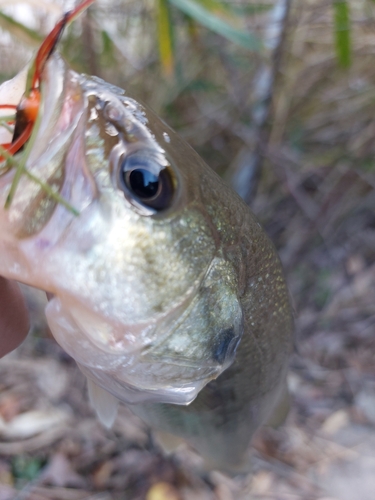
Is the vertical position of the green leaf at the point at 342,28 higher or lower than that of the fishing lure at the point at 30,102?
lower

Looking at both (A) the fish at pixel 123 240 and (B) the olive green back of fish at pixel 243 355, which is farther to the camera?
(B) the olive green back of fish at pixel 243 355

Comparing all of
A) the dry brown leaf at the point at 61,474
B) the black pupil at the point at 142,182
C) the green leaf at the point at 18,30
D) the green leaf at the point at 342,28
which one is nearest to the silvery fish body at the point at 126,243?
the black pupil at the point at 142,182

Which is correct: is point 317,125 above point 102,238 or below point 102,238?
below

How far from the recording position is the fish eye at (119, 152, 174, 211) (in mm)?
423

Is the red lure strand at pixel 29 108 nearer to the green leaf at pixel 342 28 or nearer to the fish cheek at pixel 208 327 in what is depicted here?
the fish cheek at pixel 208 327

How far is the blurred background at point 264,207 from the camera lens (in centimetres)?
138

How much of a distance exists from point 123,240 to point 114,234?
0.01 meters

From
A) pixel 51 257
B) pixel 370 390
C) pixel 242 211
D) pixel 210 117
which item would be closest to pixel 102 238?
pixel 51 257

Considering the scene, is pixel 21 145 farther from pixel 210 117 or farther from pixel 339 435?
pixel 210 117

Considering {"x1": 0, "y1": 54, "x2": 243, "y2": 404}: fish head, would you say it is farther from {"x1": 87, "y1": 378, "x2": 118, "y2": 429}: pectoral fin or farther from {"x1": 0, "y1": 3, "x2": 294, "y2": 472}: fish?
{"x1": 87, "y1": 378, "x2": 118, "y2": 429}: pectoral fin

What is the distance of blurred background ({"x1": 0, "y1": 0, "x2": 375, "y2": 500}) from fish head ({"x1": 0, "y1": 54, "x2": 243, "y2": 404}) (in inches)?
35.7

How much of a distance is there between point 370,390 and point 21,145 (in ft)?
6.29

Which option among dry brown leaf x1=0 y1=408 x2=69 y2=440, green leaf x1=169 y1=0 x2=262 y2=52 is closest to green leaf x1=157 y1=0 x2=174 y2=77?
green leaf x1=169 y1=0 x2=262 y2=52

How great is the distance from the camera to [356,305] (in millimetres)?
2277
